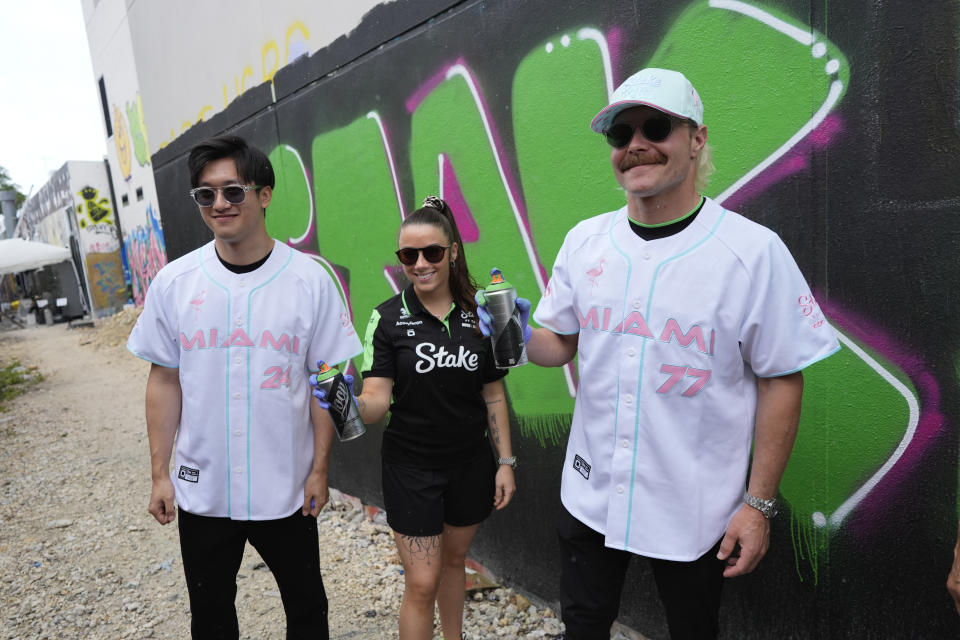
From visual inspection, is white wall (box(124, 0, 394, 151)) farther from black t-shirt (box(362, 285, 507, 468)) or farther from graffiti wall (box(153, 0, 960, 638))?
black t-shirt (box(362, 285, 507, 468))

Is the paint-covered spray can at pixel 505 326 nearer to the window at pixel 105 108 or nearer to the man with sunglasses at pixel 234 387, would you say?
the man with sunglasses at pixel 234 387

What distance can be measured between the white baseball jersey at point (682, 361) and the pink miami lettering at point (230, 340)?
1026 millimetres

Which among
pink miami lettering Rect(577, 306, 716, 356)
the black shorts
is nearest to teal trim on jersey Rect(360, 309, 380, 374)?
the black shorts

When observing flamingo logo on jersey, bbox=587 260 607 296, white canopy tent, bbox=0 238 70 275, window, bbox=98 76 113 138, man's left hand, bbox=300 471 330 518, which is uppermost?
window, bbox=98 76 113 138

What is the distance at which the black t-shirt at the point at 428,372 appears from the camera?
2.10 meters

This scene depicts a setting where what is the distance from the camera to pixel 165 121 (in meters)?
6.43

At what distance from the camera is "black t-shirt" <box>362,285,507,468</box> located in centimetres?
210

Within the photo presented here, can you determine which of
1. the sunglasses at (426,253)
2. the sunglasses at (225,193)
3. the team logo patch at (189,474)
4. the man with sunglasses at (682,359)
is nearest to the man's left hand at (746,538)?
the man with sunglasses at (682,359)

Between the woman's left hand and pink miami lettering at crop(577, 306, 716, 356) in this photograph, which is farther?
the woman's left hand

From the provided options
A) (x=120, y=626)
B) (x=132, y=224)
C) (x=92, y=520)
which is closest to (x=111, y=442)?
(x=92, y=520)

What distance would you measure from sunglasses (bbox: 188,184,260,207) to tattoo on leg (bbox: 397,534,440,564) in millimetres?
1278

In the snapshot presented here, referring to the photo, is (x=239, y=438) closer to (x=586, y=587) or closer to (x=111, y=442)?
(x=586, y=587)

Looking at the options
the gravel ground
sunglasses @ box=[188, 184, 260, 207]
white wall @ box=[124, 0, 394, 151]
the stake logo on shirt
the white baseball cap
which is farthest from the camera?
white wall @ box=[124, 0, 394, 151]

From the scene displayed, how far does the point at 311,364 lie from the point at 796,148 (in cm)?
173
